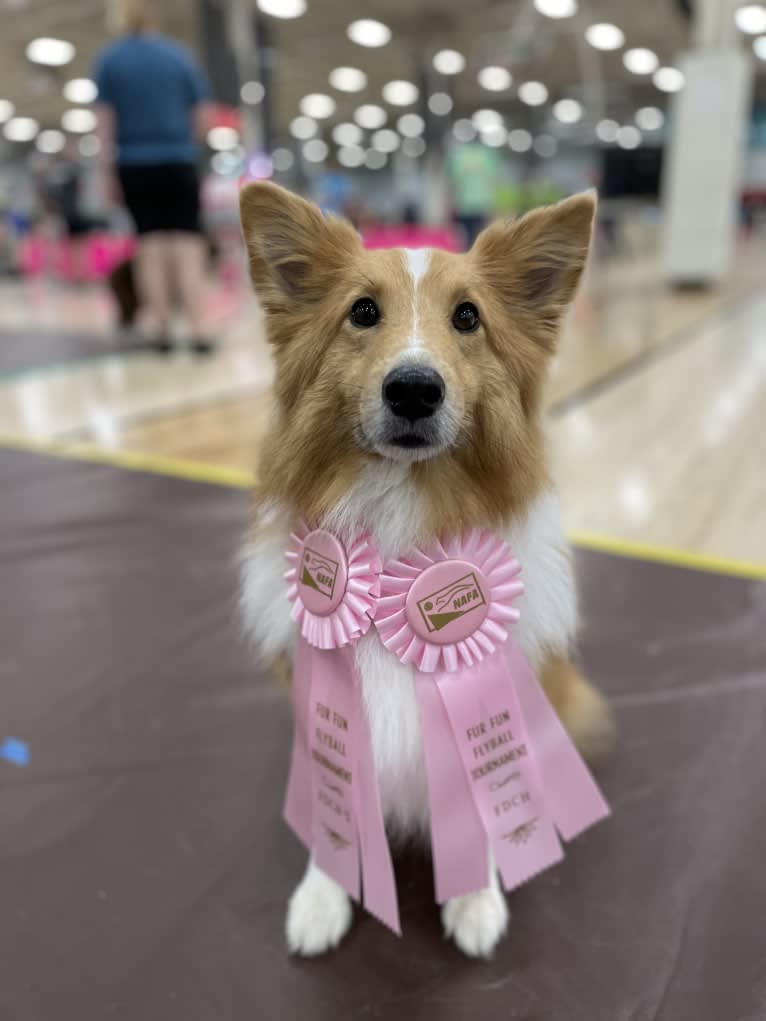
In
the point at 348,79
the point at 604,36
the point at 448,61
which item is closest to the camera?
the point at 604,36

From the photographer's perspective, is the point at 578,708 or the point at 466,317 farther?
the point at 578,708

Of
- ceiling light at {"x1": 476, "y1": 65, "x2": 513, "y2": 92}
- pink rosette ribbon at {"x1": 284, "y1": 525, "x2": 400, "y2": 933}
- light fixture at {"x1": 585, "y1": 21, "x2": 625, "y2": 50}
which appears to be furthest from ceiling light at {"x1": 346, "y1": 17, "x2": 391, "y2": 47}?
pink rosette ribbon at {"x1": 284, "y1": 525, "x2": 400, "y2": 933}

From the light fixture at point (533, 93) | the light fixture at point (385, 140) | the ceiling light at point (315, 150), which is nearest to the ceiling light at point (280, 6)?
the light fixture at point (533, 93)

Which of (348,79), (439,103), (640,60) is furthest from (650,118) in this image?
(439,103)

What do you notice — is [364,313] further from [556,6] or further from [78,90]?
[78,90]

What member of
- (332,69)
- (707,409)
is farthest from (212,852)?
(332,69)

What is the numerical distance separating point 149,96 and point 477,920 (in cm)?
494

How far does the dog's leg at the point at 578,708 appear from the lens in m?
1.34

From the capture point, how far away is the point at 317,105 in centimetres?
2366

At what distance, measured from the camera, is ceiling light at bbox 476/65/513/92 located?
1781cm

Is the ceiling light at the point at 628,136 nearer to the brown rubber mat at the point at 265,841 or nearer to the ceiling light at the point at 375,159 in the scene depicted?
the ceiling light at the point at 375,159

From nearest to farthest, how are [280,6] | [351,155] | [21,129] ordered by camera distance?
[280,6] < [21,129] < [351,155]

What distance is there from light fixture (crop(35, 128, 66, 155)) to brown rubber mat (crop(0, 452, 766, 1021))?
3133 centimetres

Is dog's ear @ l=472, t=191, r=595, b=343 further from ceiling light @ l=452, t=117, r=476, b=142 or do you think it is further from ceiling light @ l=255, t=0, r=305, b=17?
ceiling light @ l=452, t=117, r=476, b=142
